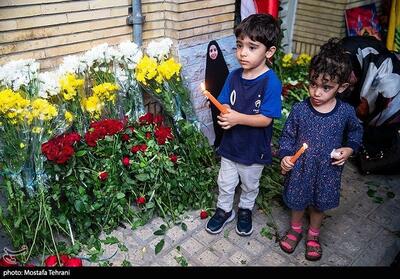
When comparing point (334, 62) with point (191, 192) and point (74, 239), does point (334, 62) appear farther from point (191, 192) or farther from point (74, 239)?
point (74, 239)

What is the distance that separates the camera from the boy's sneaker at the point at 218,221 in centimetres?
288

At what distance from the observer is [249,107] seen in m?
2.51

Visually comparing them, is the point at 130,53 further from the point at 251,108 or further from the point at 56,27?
the point at 251,108

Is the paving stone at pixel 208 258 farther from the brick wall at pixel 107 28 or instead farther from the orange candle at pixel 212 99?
the brick wall at pixel 107 28

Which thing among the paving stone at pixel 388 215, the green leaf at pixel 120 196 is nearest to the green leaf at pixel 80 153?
the green leaf at pixel 120 196

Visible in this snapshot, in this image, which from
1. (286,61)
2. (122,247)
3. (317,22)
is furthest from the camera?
(317,22)

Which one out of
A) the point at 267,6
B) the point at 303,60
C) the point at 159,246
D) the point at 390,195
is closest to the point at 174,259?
the point at 159,246

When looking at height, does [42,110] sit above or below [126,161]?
above

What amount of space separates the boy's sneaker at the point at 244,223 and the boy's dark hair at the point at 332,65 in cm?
119

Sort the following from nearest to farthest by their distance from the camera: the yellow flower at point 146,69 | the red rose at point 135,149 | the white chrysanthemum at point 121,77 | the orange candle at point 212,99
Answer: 1. the orange candle at point 212,99
2. the red rose at point 135,149
3. the yellow flower at point 146,69
4. the white chrysanthemum at point 121,77

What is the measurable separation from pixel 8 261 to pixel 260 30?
224 centimetres

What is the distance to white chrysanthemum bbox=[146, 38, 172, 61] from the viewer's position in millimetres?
3357

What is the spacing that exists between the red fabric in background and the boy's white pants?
2.81 meters

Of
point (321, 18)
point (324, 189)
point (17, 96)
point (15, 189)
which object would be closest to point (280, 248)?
point (324, 189)
